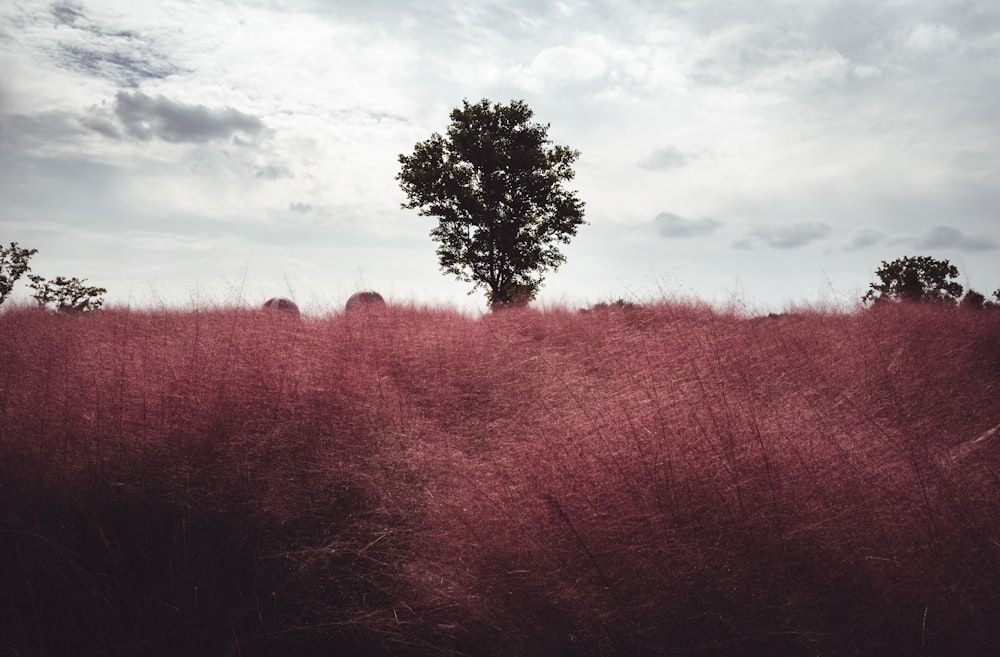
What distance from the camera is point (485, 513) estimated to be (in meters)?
3.58

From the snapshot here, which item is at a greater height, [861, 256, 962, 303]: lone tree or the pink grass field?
[861, 256, 962, 303]: lone tree

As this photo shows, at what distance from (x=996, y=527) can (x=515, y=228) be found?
18.2 m

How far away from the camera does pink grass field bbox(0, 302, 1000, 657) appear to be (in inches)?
115

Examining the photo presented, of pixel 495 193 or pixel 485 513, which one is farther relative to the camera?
pixel 495 193

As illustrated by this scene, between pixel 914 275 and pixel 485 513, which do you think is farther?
pixel 914 275

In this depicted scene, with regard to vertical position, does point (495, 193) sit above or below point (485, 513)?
above

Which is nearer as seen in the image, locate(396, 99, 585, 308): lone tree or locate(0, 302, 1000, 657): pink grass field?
locate(0, 302, 1000, 657): pink grass field

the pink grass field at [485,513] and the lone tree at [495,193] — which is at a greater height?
the lone tree at [495,193]

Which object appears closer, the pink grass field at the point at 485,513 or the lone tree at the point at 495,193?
the pink grass field at the point at 485,513

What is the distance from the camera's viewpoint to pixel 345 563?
3551 mm

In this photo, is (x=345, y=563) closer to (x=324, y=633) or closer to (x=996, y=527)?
(x=324, y=633)

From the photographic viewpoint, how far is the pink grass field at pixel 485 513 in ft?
9.61

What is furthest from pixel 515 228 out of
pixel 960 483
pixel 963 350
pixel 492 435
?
pixel 960 483

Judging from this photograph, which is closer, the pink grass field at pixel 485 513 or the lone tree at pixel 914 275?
the pink grass field at pixel 485 513
